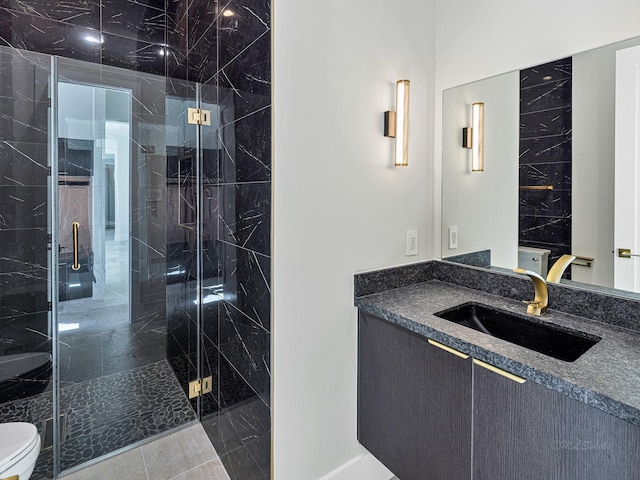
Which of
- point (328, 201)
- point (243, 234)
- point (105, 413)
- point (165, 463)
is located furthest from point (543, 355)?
point (105, 413)

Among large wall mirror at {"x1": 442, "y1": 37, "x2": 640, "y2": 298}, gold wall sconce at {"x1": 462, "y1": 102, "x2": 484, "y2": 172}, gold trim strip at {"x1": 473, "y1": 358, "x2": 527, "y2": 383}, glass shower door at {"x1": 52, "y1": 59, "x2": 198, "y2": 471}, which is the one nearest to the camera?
gold trim strip at {"x1": 473, "y1": 358, "x2": 527, "y2": 383}

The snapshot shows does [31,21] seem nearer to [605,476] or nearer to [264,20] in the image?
[264,20]

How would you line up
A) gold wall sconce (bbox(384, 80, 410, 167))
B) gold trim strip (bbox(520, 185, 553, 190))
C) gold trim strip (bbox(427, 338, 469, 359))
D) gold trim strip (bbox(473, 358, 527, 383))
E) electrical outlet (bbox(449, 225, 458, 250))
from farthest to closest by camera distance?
1. electrical outlet (bbox(449, 225, 458, 250))
2. gold wall sconce (bbox(384, 80, 410, 167))
3. gold trim strip (bbox(520, 185, 553, 190))
4. gold trim strip (bbox(427, 338, 469, 359))
5. gold trim strip (bbox(473, 358, 527, 383))

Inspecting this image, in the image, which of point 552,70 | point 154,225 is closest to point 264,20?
point 552,70

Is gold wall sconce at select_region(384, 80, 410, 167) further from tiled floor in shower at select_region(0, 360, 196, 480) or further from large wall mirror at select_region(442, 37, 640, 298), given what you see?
tiled floor in shower at select_region(0, 360, 196, 480)

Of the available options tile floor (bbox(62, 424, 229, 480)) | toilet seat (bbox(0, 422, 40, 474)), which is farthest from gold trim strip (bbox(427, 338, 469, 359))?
toilet seat (bbox(0, 422, 40, 474))

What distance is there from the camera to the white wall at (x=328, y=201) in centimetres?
141

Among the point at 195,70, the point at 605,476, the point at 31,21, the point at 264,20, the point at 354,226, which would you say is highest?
the point at 31,21

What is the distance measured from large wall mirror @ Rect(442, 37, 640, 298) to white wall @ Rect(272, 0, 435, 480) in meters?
0.34

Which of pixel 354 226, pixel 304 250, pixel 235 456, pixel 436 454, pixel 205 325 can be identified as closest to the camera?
pixel 436 454

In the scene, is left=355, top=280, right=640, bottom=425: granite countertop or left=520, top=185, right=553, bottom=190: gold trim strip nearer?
left=355, top=280, right=640, bottom=425: granite countertop

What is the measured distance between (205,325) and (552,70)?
2179 millimetres

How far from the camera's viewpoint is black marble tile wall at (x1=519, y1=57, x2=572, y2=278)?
1.48m

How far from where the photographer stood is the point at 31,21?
6.96 ft
